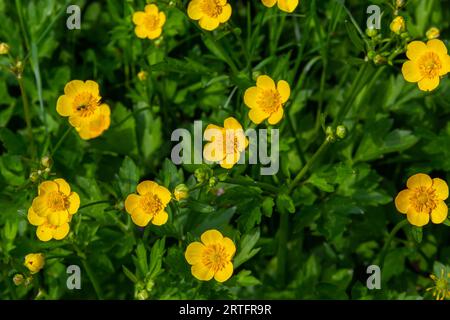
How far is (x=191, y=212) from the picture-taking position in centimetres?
282

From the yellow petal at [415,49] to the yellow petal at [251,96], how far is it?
1.84 ft

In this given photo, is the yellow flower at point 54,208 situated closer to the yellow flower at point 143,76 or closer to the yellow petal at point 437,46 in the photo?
the yellow flower at point 143,76

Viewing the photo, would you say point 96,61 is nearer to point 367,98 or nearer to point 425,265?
point 367,98

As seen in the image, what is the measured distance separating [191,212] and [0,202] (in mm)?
789

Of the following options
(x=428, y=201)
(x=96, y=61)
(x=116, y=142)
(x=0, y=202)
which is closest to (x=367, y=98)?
(x=428, y=201)

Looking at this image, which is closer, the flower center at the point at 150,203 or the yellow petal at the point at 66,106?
Answer: the flower center at the point at 150,203

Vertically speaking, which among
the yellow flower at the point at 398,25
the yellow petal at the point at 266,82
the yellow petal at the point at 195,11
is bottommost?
the yellow petal at the point at 266,82

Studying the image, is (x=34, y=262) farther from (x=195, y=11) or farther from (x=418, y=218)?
(x=418, y=218)

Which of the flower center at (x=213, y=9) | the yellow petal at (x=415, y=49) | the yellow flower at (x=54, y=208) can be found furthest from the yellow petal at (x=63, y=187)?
the yellow petal at (x=415, y=49)

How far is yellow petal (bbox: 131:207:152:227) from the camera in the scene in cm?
247

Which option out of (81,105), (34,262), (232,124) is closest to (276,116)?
(232,124)

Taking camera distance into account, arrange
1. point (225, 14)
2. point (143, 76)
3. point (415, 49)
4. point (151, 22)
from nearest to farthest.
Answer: point (415, 49) < point (225, 14) < point (151, 22) < point (143, 76)

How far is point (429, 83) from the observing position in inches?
97.9

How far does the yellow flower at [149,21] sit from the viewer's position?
299cm
